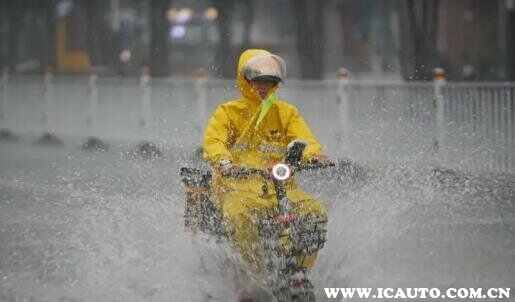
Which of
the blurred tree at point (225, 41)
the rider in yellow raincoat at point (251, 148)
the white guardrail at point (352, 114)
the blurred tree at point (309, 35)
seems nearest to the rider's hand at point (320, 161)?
the rider in yellow raincoat at point (251, 148)

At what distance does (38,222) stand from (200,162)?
9.98 ft

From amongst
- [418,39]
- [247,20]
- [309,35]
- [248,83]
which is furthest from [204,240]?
[247,20]

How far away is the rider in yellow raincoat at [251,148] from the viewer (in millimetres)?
8148

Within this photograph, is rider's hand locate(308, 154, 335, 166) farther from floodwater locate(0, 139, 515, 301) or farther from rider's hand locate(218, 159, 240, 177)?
floodwater locate(0, 139, 515, 301)

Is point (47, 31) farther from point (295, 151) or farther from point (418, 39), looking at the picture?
point (295, 151)

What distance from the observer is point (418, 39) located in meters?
27.1

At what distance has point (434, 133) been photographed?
15719 mm

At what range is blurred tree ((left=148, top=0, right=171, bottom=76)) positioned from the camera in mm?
40688

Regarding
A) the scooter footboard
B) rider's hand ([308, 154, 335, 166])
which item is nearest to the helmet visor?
rider's hand ([308, 154, 335, 166])

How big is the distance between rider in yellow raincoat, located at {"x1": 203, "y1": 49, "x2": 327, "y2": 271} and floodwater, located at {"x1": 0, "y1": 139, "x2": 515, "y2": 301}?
44 cm

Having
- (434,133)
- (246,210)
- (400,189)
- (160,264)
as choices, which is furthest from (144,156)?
(246,210)

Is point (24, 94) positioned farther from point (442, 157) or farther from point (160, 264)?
point (160, 264)

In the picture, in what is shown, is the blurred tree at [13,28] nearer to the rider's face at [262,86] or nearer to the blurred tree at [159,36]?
the blurred tree at [159,36]

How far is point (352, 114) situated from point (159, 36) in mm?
25166
